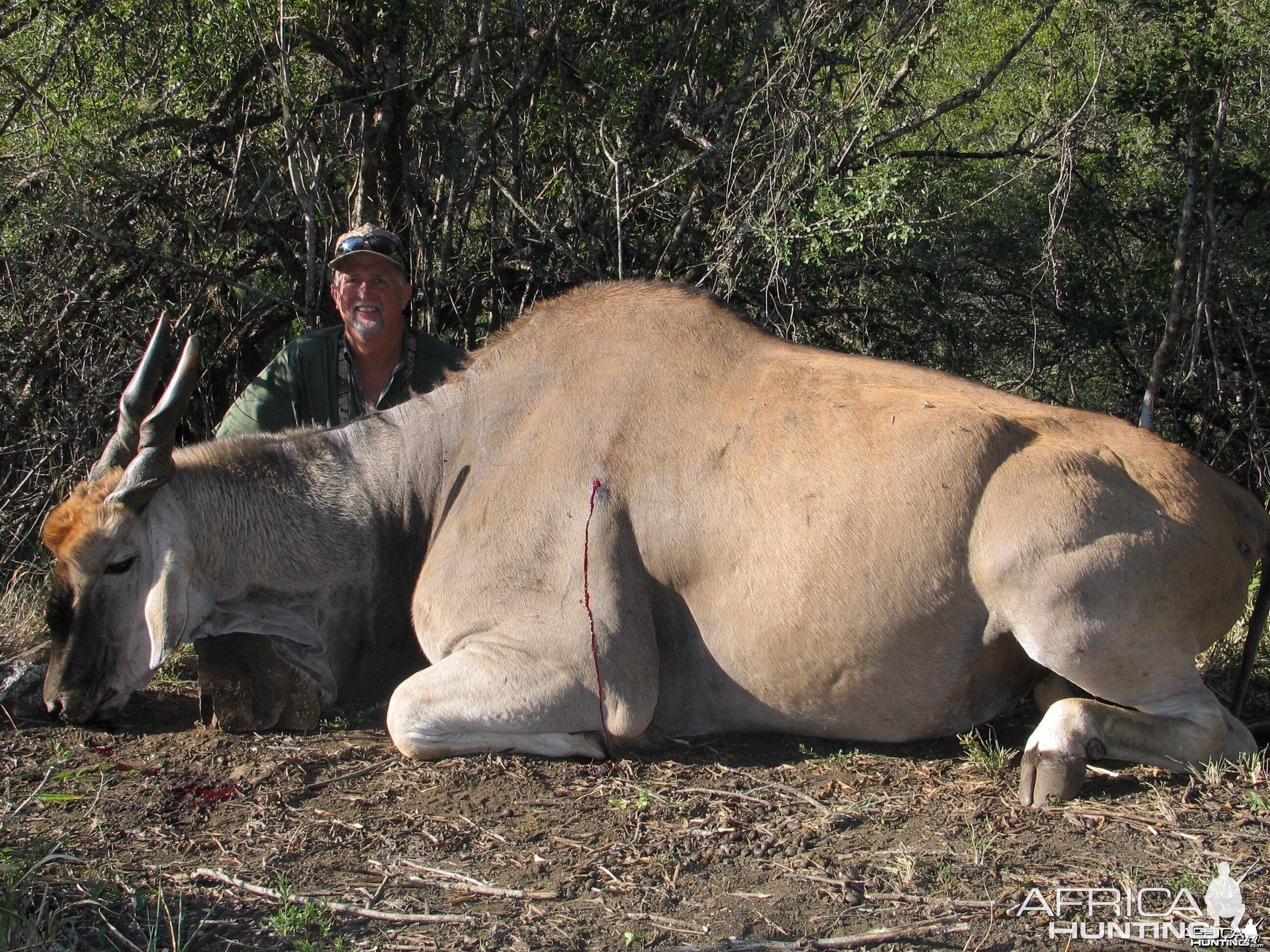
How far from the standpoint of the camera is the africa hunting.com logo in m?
2.61

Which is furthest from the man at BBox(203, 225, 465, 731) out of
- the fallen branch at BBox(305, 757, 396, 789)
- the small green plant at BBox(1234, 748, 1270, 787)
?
the small green plant at BBox(1234, 748, 1270, 787)

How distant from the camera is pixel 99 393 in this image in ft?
19.8

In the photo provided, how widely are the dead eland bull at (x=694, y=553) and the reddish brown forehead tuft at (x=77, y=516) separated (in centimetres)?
1

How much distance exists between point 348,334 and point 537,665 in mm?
2530

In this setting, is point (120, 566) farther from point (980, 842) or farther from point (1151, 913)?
point (1151, 913)

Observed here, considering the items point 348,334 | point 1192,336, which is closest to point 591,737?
point 348,334

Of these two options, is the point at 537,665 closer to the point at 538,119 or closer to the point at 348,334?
the point at 348,334

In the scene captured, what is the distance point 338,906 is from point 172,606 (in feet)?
5.36

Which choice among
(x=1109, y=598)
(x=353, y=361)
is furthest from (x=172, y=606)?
(x=1109, y=598)

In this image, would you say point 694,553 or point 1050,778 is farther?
point 694,553

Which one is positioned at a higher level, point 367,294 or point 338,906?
point 367,294

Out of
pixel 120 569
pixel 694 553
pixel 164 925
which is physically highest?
pixel 694 553

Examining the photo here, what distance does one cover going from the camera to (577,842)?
124 inches

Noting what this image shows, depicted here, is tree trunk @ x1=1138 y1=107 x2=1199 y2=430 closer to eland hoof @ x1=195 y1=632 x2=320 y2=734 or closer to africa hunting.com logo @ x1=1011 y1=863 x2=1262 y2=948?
africa hunting.com logo @ x1=1011 y1=863 x2=1262 y2=948
